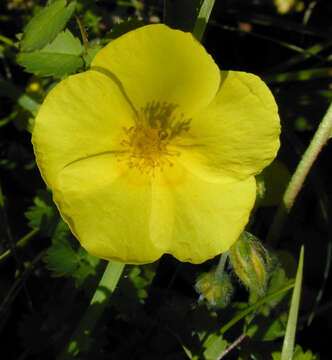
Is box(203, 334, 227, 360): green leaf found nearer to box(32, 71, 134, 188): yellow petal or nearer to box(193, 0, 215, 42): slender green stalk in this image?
box(32, 71, 134, 188): yellow petal

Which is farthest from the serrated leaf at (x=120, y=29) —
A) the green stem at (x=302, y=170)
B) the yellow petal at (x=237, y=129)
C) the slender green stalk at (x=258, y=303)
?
the slender green stalk at (x=258, y=303)

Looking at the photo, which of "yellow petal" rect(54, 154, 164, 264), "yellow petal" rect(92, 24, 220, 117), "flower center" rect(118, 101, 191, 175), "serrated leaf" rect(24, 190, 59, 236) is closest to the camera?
"yellow petal" rect(92, 24, 220, 117)

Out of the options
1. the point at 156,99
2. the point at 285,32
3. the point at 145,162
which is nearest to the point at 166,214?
the point at 145,162

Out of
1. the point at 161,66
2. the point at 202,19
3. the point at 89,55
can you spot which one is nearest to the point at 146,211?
the point at 161,66

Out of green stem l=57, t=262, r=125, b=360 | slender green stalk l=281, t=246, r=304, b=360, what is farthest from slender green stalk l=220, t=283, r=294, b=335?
green stem l=57, t=262, r=125, b=360

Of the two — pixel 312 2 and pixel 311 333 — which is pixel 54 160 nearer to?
pixel 311 333

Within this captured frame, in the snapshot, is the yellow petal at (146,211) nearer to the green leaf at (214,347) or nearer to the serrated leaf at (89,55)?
the serrated leaf at (89,55)
